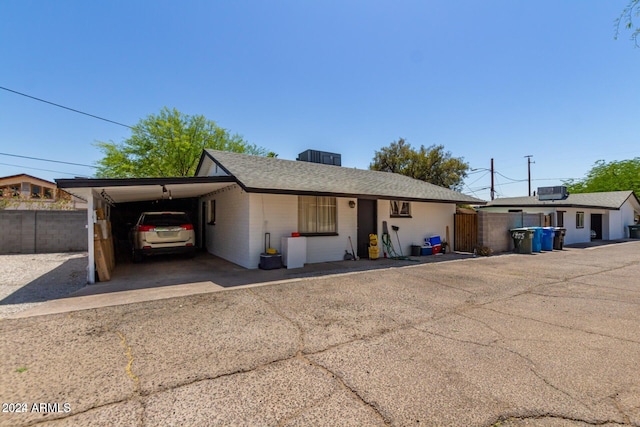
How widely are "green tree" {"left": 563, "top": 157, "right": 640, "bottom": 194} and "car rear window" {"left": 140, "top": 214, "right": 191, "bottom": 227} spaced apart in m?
48.6

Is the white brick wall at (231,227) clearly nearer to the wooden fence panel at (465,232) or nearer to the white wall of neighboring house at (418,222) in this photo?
the white wall of neighboring house at (418,222)

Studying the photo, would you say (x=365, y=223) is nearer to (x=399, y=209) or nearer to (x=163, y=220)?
(x=399, y=209)

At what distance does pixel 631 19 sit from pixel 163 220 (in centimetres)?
1058

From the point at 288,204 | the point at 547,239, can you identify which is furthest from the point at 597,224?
the point at 288,204

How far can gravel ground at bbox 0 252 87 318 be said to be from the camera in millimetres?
5098

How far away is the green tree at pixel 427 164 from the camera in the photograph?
30.0 meters

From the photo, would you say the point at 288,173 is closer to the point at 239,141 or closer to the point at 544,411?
the point at 544,411

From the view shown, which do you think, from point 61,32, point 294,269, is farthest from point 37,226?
point 294,269

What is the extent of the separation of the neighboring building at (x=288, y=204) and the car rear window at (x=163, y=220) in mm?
798

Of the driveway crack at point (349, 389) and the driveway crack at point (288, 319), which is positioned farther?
the driveway crack at point (288, 319)

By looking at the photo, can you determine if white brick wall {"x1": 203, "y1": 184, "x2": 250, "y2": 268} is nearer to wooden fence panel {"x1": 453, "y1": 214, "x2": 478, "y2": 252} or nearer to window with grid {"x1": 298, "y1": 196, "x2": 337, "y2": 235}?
window with grid {"x1": 298, "y1": 196, "x2": 337, "y2": 235}

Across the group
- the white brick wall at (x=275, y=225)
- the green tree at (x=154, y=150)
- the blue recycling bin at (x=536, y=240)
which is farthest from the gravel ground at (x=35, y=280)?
the blue recycling bin at (x=536, y=240)

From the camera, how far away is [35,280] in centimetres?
680

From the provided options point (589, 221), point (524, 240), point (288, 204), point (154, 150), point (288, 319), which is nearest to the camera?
point (288, 319)
